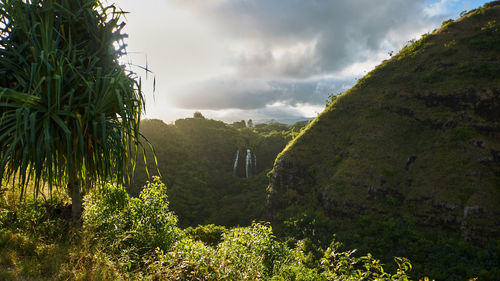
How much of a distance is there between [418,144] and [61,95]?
109 ft

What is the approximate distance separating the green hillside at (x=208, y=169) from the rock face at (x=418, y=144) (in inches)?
529

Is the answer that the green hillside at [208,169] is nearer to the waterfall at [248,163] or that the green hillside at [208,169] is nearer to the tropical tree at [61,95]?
the waterfall at [248,163]

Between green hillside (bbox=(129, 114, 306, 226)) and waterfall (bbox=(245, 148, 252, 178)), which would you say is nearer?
green hillside (bbox=(129, 114, 306, 226))

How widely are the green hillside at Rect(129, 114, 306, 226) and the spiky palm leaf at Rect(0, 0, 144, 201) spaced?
35376 millimetres

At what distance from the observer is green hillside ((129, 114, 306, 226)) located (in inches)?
1708

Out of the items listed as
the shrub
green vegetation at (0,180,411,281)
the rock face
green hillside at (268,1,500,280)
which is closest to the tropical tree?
the shrub

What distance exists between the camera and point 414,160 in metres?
27.0

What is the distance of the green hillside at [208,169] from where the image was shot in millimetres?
43375

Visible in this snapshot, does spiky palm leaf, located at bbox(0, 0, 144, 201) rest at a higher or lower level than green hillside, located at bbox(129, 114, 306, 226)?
higher

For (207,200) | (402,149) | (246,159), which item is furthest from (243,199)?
(402,149)

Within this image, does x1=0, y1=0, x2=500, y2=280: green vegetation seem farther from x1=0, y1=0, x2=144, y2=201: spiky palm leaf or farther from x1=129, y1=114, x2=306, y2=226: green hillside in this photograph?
x1=129, y1=114, x2=306, y2=226: green hillside

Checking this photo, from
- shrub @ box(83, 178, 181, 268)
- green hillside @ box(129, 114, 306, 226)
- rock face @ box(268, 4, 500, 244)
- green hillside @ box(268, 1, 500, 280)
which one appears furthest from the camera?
green hillside @ box(129, 114, 306, 226)

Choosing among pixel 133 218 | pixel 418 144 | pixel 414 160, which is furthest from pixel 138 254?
pixel 418 144

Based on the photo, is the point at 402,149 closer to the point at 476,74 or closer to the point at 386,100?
Answer: the point at 386,100
